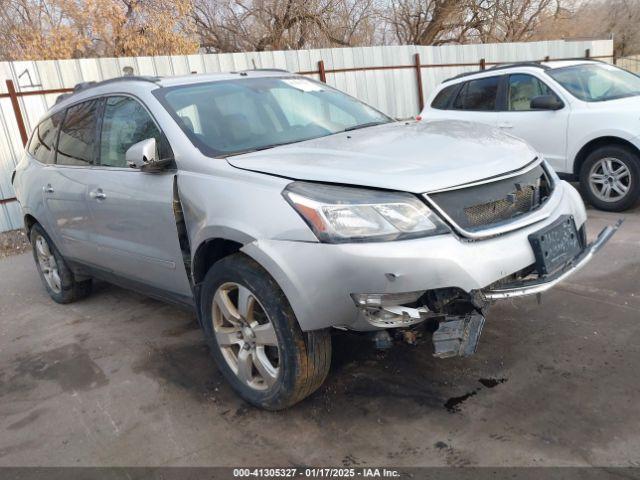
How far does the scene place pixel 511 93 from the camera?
705 cm

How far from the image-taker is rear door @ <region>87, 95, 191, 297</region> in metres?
3.34

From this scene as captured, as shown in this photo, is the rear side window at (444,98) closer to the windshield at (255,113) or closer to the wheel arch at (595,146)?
the wheel arch at (595,146)

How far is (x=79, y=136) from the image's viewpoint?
432cm

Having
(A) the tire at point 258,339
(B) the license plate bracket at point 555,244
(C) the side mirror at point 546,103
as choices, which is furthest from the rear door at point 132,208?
(C) the side mirror at point 546,103

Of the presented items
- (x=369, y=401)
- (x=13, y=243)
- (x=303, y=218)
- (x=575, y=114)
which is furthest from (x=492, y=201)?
(x=13, y=243)

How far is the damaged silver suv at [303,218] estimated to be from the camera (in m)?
2.46

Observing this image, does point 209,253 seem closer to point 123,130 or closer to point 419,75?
point 123,130

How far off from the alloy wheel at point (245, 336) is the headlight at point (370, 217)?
569 millimetres

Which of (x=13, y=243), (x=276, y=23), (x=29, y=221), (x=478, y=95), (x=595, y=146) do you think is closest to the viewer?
(x=29, y=221)

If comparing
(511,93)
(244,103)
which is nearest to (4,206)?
(244,103)

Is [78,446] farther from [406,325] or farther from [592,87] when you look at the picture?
[592,87]

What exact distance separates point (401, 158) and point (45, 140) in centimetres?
359

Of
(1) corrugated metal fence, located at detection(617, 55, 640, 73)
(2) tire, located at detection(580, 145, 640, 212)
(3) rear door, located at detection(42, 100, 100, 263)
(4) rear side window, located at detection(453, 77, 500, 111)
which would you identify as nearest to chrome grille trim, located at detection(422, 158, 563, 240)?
(3) rear door, located at detection(42, 100, 100, 263)

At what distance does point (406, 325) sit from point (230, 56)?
798 centimetres
